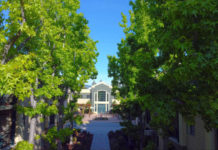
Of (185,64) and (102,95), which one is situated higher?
(185,64)

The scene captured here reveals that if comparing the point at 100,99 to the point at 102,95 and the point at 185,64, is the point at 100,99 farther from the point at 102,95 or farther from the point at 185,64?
the point at 185,64

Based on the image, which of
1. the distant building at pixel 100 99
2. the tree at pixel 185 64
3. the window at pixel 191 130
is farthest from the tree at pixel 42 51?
the distant building at pixel 100 99

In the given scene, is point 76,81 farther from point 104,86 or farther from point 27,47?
point 104,86

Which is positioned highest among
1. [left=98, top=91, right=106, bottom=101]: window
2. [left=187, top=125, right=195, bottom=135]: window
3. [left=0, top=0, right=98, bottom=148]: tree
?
[left=0, top=0, right=98, bottom=148]: tree

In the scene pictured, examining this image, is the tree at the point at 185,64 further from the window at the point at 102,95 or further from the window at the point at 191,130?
the window at the point at 102,95

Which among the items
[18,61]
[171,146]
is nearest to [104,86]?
[171,146]

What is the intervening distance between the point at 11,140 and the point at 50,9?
8446 millimetres

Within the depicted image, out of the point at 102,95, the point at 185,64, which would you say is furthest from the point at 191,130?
the point at 102,95

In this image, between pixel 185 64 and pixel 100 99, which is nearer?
pixel 185 64

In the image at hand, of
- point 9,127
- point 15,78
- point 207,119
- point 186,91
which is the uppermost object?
point 15,78

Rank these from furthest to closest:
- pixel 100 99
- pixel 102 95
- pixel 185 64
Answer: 1. pixel 102 95
2. pixel 100 99
3. pixel 185 64

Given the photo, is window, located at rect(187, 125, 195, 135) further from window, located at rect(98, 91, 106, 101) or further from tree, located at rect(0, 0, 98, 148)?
window, located at rect(98, 91, 106, 101)

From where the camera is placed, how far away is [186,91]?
5668 mm

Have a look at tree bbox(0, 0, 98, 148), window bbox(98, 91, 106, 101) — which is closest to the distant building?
window bbox(98, 91, 106, 101)
